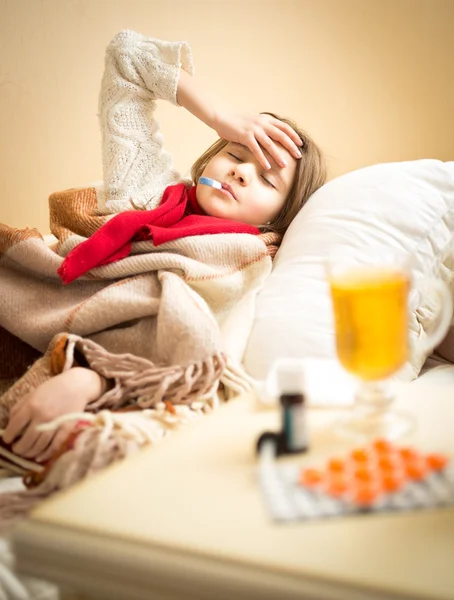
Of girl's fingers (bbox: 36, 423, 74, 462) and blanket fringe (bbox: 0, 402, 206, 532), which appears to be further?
girl's fingers (bbox: 36, 423, 74, 462)

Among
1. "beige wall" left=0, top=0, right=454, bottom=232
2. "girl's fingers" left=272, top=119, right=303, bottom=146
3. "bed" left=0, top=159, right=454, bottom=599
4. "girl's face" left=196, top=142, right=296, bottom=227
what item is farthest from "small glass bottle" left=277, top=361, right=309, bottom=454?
"beige wall" left=0, top=0, right=454, bottom=232

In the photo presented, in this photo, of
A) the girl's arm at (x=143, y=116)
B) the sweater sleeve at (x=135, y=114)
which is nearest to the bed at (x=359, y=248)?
the girl's arm at (x=143, y=116)

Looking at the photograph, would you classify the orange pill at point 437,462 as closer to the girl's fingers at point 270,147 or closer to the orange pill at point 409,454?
the orange pill at point 409,454

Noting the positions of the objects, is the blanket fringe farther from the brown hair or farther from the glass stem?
the brown hair

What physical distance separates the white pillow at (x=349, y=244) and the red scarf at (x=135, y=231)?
0.46ft

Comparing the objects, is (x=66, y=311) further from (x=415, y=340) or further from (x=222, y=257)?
(x=415, y=340)

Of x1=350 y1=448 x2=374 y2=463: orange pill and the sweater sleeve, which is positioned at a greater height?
the sweater sleeve

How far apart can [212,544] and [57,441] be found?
1.45 ft

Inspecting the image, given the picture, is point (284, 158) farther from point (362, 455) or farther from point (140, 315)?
point (362, 455)

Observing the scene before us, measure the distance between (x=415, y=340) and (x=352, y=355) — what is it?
536 mm

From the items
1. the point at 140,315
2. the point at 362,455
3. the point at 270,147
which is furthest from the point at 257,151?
the point at 362,455

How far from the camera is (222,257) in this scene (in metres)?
1.14

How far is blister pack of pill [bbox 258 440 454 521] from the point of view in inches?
17.1

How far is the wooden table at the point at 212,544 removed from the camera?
371 millimetres
